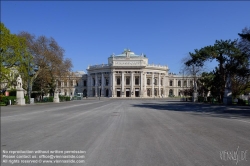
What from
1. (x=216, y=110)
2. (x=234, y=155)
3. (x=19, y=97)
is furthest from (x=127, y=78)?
(x=234, y=155)

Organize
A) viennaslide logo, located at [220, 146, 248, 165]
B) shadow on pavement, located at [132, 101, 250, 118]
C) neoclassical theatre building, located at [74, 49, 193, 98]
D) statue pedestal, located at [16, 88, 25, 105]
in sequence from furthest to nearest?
neoclassical theatre building, located at [74, 49, 193, 98] < statue pedestal, located at [16, 88, 25, 105] < shadow on pavement, located at [132, 101, 250, 118] < viennaslide logo, located at [220, 146, 248, 165]

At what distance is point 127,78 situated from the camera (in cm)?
12750

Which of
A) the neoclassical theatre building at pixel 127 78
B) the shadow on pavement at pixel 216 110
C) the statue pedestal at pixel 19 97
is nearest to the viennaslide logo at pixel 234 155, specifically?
the shadow on pavement at pixel 216 110

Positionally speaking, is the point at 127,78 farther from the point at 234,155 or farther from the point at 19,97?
the point at 234,155

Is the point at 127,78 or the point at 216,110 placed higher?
the point at 127,78

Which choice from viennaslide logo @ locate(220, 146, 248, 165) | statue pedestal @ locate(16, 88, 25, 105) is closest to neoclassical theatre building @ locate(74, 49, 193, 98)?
statue pedestal @ locate(16, 88, 25, 105)

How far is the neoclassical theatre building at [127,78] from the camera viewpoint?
122938 mm

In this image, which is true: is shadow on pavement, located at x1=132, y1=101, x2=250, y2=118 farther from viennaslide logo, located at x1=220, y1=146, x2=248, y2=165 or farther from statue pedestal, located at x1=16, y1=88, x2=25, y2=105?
statue pedestal, located at x1=16, y1=88, x2=25, y2=105

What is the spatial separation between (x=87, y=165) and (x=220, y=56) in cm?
3938

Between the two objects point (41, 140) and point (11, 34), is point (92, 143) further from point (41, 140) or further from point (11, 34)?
point (11, 34)

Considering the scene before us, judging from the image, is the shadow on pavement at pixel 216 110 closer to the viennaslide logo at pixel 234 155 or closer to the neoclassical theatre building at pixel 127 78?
the viennaslide logo at pixel 234 155

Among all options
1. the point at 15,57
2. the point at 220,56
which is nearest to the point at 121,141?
the point at 15,57

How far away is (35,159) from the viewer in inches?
257

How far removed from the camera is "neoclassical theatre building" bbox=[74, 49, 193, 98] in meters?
123
